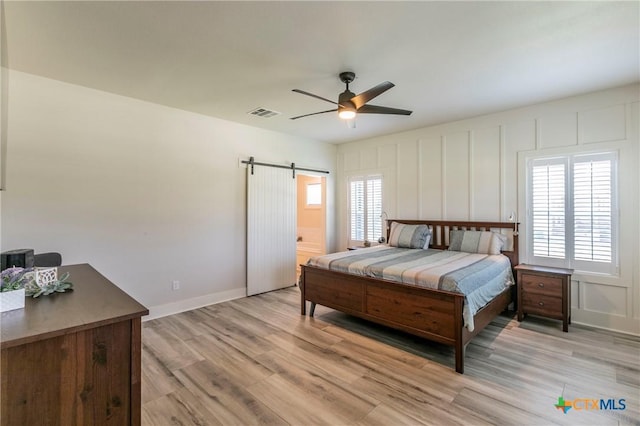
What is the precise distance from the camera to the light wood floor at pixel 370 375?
205 cm

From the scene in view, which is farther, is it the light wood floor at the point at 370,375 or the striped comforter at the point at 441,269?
the striped comforter at the point at 441,269

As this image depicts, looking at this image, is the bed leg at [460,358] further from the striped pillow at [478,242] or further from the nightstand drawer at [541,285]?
the striped pillow at [478,242]

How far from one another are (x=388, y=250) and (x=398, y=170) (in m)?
1.62

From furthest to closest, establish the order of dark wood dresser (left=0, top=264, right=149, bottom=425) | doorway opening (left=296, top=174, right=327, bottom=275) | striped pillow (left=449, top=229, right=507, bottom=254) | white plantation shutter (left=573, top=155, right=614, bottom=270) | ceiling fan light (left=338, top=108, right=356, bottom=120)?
1. doorway opening (left=296, top=174, right=327, bottom=275)
2. striped pillow (left=449, top=229, right=507, bottom=254)
3. white plantation shutter (left=573, top=155, right=614, bottom=270)
4. ceiling fan light (left=338, top=108, right=356, bottom=120)
5. dark wood dresser (left=0, top=264, right=149, bottom=425)

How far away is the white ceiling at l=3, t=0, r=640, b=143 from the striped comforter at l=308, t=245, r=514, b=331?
6.44ft

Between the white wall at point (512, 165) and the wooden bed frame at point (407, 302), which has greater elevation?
the white wall at point (512, 165)

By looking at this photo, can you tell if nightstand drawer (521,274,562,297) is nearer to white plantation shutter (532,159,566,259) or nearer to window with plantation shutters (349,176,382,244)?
white plantation shutter (532,159,566,259)

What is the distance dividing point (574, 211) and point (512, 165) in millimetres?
904

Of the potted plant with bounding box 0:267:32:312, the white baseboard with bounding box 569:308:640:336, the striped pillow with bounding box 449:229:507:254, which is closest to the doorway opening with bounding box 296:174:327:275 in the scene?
the striped pillow with bounding box 449:229:507:254

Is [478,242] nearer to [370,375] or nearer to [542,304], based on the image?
[542,304]

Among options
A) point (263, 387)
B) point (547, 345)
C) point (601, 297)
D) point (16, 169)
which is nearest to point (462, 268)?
point (547, 345)

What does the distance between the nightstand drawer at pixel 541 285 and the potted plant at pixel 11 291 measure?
4466mm

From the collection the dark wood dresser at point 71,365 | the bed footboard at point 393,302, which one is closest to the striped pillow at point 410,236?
the bed footboard at point 393,302

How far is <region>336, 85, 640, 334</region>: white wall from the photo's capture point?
3336 millimetres
